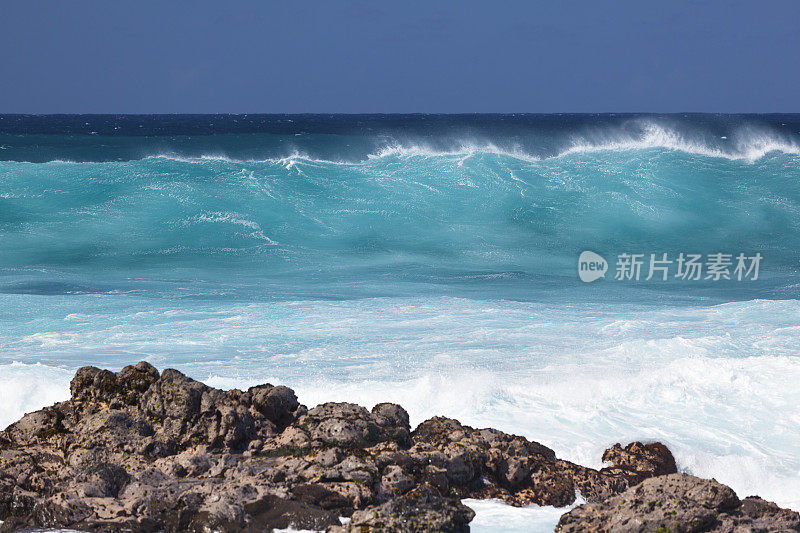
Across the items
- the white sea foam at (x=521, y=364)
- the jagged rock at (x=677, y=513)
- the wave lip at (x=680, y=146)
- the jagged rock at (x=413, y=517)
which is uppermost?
the wave lip at (x=680, y=146)

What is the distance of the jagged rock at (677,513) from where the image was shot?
13.0 ft

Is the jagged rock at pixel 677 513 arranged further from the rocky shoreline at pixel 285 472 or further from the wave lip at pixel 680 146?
the wave lip at pixel 680 146

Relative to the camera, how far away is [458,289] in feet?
40.4

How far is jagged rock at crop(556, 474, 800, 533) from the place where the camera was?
397 centimetres

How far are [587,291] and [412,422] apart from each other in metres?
6.31

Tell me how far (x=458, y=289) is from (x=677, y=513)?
27.4ft

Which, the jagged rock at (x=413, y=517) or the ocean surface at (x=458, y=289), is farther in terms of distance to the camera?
the ocean surface at (x=458, y=289)

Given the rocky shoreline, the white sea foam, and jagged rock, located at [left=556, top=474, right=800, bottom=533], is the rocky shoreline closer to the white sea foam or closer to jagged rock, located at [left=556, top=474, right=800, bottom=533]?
jagged rock, located at [left=556, top=474, right=800, bottom=533]

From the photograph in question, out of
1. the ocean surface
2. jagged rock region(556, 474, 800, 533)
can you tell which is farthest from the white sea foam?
jagged rock region(556, 474, 800, 533)

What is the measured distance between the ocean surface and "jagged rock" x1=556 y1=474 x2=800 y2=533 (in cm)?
49

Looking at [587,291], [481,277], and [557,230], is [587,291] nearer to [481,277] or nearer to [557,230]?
[481,277]

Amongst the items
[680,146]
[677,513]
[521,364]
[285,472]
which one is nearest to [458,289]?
[521,364]

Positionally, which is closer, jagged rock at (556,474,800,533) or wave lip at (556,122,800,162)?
jagged rock at (556,474,800,533)

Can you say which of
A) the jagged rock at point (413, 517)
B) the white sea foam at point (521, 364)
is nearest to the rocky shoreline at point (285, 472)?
the jagged rock at point (413, 517)
